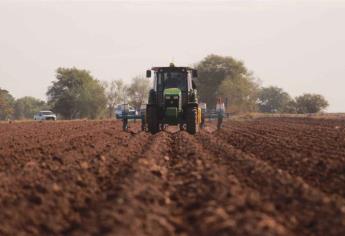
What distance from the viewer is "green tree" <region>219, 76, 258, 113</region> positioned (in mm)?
81312

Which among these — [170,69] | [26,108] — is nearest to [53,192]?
[170,69]

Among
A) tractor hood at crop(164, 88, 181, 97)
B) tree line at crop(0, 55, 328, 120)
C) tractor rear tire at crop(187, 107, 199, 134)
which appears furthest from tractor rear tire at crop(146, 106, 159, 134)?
tree line at crop(0, 55, 328, 120)

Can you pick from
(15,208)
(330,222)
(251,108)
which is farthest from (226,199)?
(251,108)

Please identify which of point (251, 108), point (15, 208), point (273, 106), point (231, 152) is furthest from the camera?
point (273, 106)

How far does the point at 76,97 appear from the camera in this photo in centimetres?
8631

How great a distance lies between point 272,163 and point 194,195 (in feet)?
14.7

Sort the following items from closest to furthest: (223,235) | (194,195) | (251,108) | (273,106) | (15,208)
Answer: (223,235) → (15,208) → (194,195) → (251,108) → (273,106)

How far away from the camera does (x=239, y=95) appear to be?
82.4 metres

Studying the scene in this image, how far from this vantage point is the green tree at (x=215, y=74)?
283ft

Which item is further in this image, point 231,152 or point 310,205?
point 231,152

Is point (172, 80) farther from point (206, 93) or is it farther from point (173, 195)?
point (206, 93)

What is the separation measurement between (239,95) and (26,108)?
79.1 m

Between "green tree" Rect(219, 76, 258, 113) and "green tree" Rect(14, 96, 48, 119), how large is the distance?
7039cm

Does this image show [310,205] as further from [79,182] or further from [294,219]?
[79,182]
